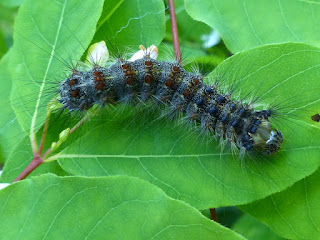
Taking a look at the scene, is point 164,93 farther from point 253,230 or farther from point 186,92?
point 253,230

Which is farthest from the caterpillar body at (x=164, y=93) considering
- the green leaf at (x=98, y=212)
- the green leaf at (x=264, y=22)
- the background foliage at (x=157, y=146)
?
the green leaf at (x=98, y=212)

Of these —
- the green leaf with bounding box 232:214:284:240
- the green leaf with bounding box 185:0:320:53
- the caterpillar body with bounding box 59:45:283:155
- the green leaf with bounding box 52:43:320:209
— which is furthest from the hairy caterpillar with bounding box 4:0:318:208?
the green leaf with bounding box 232:214:284:240

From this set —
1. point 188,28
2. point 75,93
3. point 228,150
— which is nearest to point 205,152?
point 228,150

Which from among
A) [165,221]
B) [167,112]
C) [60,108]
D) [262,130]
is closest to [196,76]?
[167,112]

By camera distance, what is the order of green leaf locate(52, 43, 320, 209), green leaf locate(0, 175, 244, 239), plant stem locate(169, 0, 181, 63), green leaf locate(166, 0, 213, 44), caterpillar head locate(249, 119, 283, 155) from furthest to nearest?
green leaf locate(166, 0, 213, 44), plant stem locate(169, 0, 181, 63), caterpillar head locate(249, 119, 283, 155), green leaf locate(52, 43, 320, 209), green leaf locate(0, 175, 244, 239)

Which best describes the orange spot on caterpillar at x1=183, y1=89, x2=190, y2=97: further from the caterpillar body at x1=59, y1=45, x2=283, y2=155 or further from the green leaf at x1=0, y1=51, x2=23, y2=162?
the green leaf at x1=0, y1=51, x2=23, y2=162
